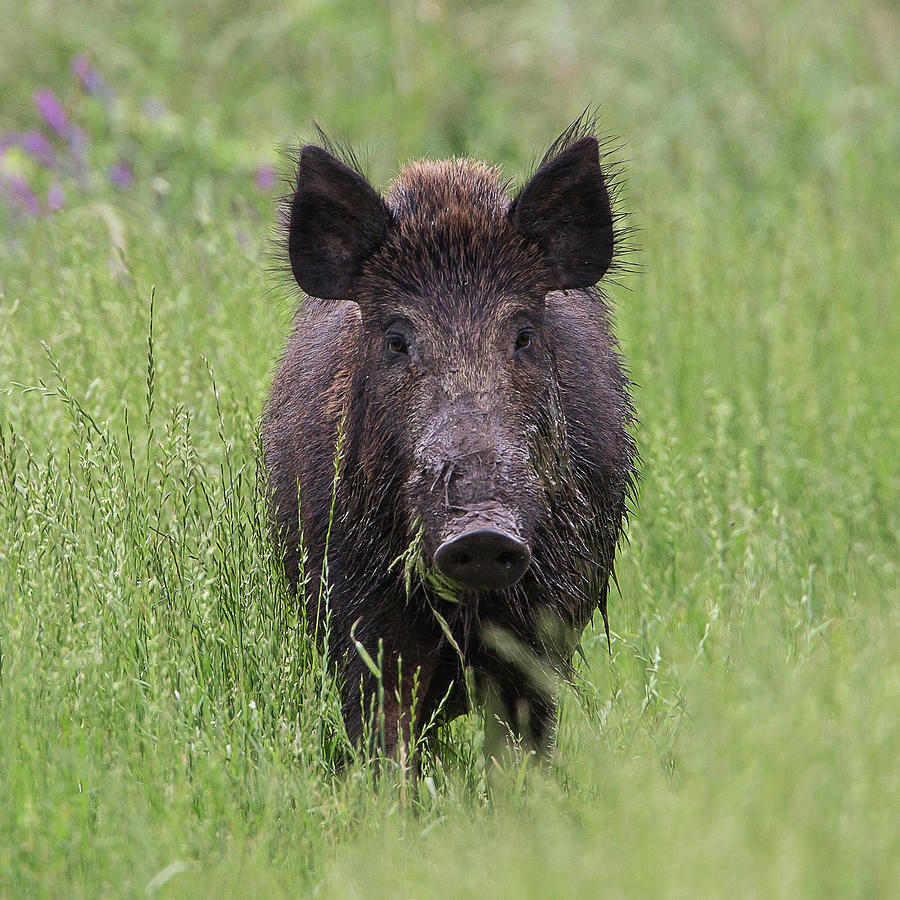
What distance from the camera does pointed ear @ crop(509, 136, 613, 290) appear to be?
13.1 feet

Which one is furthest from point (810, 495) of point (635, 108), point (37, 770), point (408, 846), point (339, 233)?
point (635, 108)

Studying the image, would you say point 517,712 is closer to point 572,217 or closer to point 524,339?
point 524,339

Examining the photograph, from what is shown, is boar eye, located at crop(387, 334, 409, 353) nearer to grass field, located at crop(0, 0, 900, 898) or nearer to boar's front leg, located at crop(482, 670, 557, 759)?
grass field, located at crop(0, 0, 900, 898)

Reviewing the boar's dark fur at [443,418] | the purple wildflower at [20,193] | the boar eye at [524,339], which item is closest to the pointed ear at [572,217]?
the boar's dark fur at [443,418]

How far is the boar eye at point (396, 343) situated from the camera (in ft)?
12.5

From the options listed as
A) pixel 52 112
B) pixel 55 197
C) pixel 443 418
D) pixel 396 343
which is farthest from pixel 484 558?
pixel 52 112

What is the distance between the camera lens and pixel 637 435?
19.5 feet

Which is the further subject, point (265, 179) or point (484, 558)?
point (265, 179)

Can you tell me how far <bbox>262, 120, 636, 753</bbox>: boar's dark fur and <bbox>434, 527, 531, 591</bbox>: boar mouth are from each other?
0.76 feet

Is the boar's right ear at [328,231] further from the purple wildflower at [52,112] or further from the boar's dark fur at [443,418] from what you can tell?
the purple wildflower at [52,112]

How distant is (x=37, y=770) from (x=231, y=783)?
1.45ft

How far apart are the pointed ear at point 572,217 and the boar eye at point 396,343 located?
19.0 inches

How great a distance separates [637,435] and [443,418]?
2.51 m

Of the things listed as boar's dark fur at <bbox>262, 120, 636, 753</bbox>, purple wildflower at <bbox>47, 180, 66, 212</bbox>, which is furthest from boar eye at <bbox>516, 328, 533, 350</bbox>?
purple wildflower at <bbox>47, 180, 66, 212</bbox>
